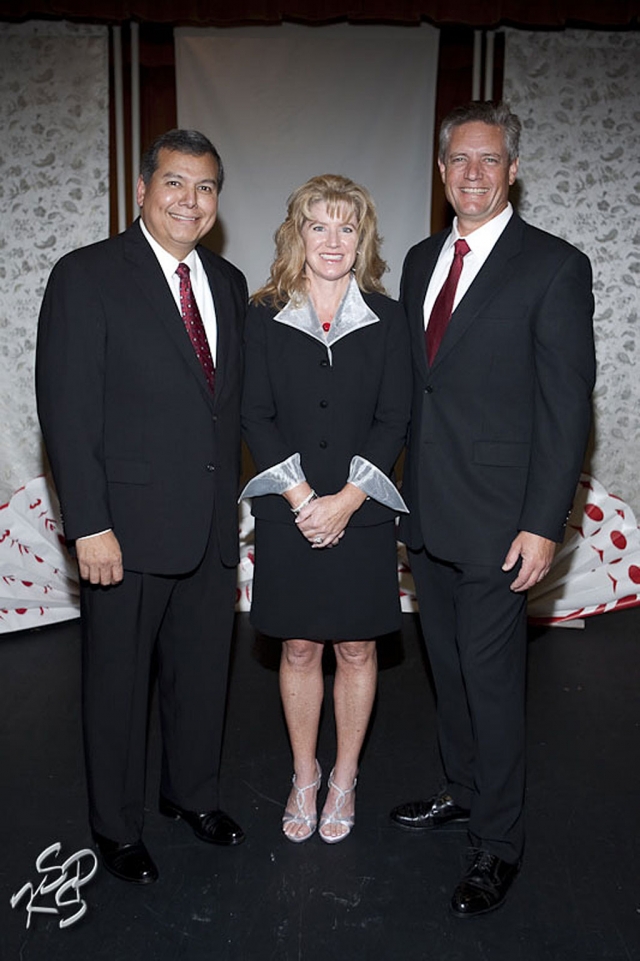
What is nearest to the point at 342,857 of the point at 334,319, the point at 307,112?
the point at 334,319

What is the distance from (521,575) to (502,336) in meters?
0.58

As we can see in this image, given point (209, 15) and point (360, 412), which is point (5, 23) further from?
point (360, 412)

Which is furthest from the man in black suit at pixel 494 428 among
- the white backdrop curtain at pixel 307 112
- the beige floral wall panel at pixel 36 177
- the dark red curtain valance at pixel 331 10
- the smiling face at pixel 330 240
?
the beige floral wall panel at pixel 36 177

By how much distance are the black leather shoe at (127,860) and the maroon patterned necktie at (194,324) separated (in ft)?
4.01

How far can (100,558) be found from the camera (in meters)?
2.45

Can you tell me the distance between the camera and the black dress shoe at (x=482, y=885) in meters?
2.50

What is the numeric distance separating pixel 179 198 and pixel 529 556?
1.22m

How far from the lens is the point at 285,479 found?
8.45 ft

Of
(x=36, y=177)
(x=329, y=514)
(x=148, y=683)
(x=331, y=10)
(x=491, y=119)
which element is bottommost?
(x=148, y=683)

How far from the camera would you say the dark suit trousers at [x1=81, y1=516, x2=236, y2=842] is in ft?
8.44

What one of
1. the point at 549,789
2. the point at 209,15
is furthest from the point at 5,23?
the point at 549,789

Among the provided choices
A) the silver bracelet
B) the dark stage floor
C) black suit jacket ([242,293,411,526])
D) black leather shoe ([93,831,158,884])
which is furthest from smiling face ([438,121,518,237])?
black leather shoe ([93,831,158,884])

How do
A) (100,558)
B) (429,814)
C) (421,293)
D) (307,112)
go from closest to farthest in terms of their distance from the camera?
(100,558) < (421,293) < (429,814) < (307,112)
